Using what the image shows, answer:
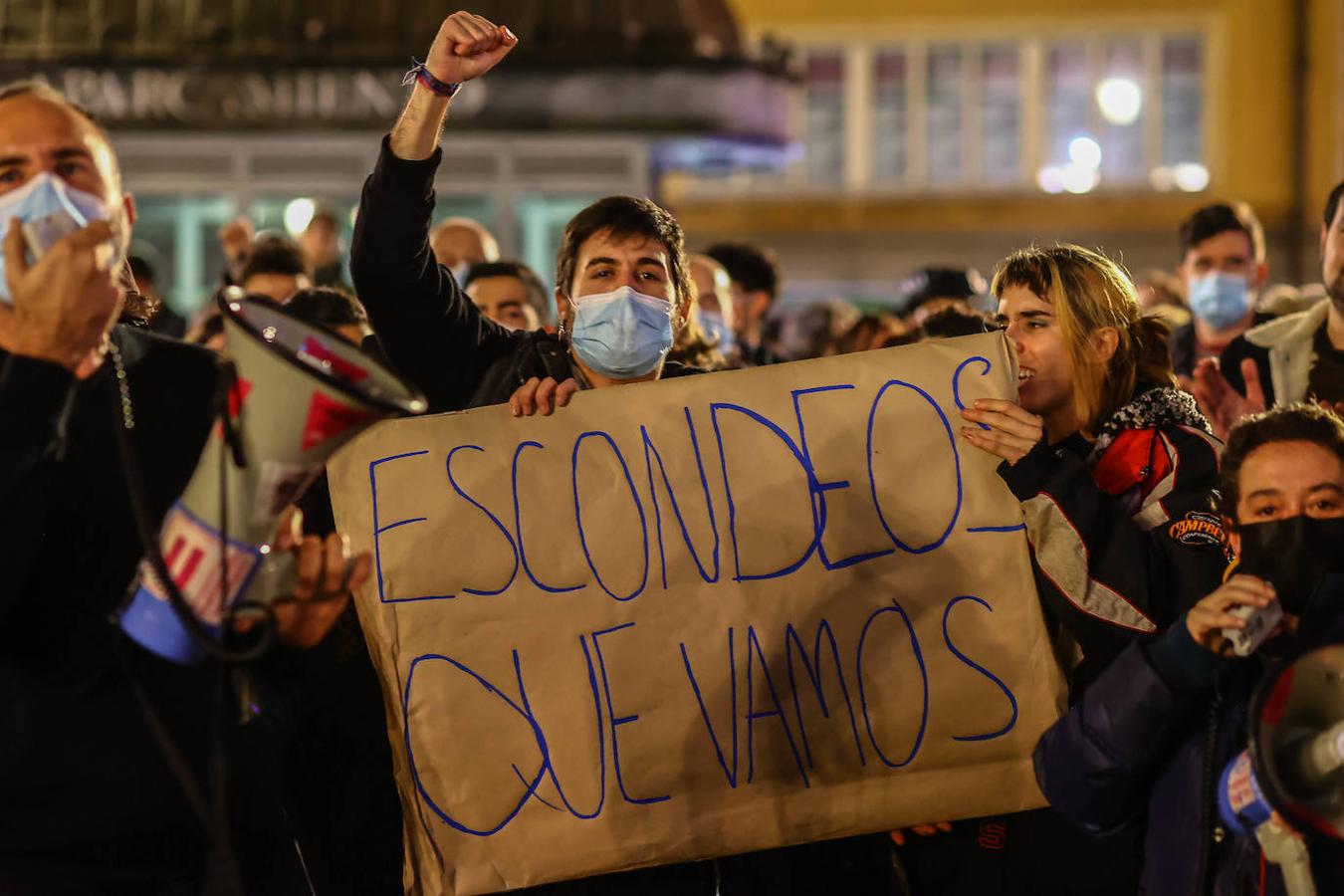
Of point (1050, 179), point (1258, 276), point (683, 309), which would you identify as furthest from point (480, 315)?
point (1050, 179)

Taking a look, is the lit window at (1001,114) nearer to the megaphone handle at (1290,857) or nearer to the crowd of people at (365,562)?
the crowd of people at (365,562)

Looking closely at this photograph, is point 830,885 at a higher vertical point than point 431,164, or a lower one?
lower

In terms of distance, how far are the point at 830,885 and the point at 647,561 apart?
1.04 meters

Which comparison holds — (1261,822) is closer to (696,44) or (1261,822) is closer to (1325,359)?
(1325,359)

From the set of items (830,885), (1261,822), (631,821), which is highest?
(1261,822)

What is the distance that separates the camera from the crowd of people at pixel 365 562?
2.50m

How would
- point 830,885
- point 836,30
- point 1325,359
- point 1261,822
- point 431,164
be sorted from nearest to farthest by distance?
point 1261,822
point 431,164
point 830,885
point 1325,359
point 836,30

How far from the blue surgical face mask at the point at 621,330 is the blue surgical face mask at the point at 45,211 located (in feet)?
4.52

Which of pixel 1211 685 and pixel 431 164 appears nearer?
pixel 1211 685

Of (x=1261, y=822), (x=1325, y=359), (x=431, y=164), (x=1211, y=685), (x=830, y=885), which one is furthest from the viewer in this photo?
(x=1325, y=359)

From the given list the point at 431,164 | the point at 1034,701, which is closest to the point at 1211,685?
the point at 1034,701

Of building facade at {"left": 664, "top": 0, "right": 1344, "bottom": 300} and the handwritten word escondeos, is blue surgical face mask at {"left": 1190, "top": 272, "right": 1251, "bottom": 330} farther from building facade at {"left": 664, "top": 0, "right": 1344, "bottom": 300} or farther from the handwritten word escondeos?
building facade at {"left": 664, "top": 0, "right": 1344, "bottom": 300}

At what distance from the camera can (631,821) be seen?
3.51 metres

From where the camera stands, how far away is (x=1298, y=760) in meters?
2.62
